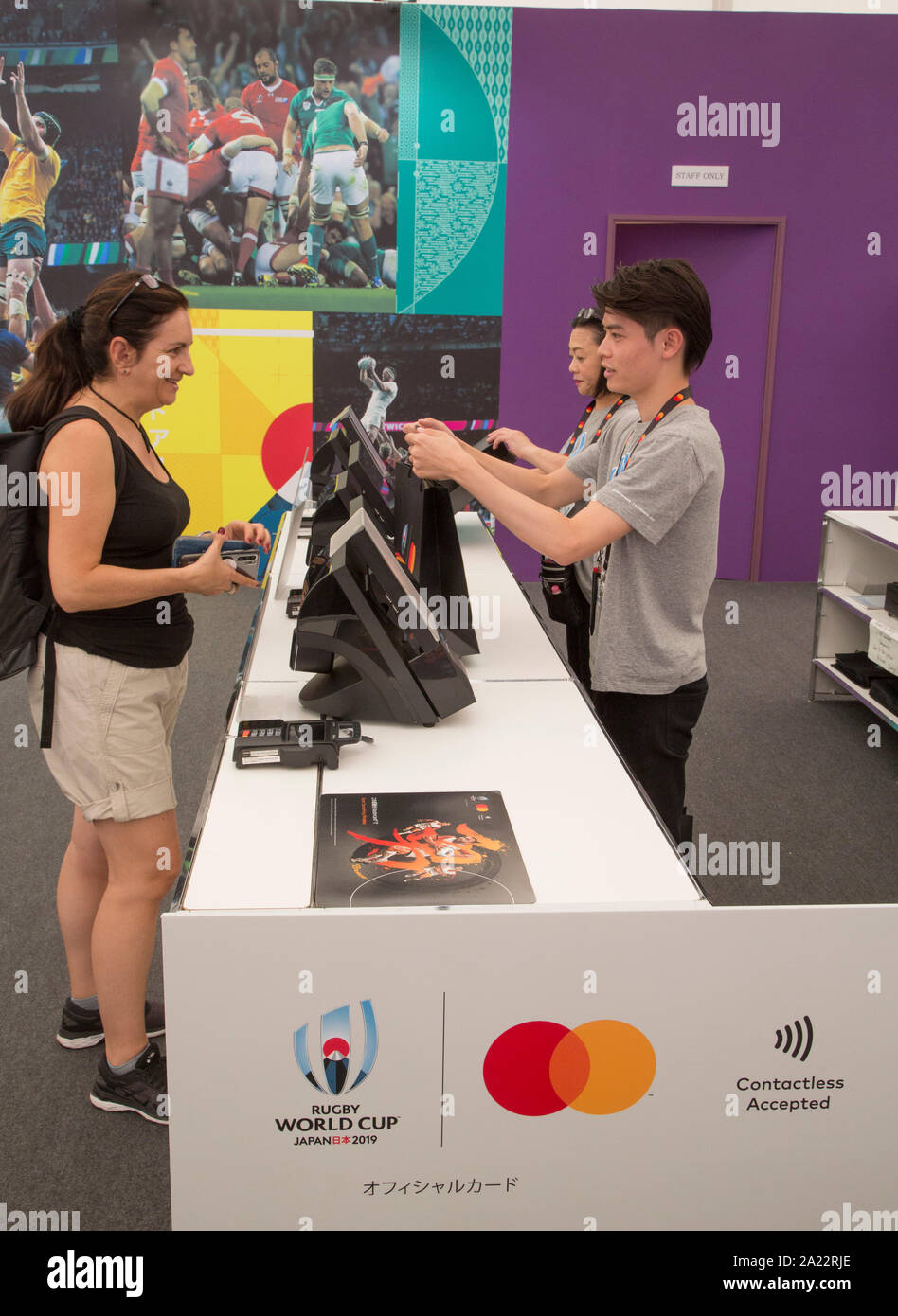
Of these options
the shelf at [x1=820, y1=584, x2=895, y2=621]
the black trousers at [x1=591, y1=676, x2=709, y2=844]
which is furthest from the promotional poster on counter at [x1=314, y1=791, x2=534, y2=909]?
the shelf at [x1=820, y1=584, x2=895, y2=621]

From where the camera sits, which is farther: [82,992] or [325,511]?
[325,511]

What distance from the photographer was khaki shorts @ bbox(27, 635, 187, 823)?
6.60 ft

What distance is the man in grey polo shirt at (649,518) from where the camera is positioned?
205 cm

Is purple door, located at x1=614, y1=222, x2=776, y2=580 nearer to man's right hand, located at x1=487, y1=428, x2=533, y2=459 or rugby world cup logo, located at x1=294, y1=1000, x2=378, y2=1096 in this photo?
man's right hand, located at x1=487, y1=428, x2=533, y2=459

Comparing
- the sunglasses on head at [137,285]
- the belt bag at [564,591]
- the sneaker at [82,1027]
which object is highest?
the sunglasses on head at [137,285]

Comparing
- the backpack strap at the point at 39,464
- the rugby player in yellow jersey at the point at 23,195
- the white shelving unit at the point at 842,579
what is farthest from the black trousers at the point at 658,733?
the rugby player in yellow jersey at the point at 23,195

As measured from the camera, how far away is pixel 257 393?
6070mm

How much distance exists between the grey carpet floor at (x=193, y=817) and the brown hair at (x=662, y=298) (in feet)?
5.35

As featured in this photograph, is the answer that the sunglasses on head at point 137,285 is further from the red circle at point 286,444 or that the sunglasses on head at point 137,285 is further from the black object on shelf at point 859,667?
the red circle at point 286,444

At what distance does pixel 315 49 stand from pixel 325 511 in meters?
3.77

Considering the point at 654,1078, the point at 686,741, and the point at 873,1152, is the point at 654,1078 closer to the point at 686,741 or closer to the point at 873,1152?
the point at 873,1152

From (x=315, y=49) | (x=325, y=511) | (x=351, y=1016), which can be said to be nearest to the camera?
(x=351, y=1016)

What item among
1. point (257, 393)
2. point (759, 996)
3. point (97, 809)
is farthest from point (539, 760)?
point (257, 393)

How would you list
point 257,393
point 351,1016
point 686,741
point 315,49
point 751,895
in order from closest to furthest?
point 351,1016
point 686,741
point 751,895
point 315,49
point 257,393
